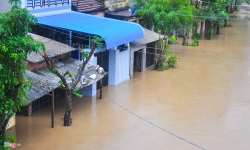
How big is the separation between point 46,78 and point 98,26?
4820 mm

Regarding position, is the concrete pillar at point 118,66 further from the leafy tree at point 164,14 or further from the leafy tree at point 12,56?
the leafy tree at point 12,56

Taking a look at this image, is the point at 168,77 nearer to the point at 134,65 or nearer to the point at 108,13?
the point at 134,65

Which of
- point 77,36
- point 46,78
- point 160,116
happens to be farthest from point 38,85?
point 160,116

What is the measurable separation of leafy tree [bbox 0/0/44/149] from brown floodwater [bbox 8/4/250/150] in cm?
349

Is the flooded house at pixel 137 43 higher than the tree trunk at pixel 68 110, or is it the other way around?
the flooded house at pixel 137 43

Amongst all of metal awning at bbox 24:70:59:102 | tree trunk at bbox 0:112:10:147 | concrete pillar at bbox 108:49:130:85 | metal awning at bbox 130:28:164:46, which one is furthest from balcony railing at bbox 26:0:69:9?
tree trunk at bbox 0:112:10:147

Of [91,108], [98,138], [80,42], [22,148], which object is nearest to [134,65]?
[80,42]

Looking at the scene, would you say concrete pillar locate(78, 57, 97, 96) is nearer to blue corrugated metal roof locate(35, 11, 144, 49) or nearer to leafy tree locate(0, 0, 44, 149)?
blue corrugated metal roof locate(35, 11, 144, 49)

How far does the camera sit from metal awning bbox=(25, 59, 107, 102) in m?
15.4

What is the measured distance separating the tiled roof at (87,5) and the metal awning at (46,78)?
4.86 metres

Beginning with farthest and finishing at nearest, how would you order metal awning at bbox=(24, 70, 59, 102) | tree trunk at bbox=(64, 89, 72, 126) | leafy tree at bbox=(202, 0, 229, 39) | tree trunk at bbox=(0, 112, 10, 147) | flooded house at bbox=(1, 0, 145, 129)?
1. leafy tree at bbox=(202, 0, 229, 39)
2. flooded house at bbox=(1, 0, 145, 129)
3. tree trunk at bbox=(64, 89, 72, 126)
4. metal awning at bbox=(24, 70, 59, 102)
5. tree trunk at bbox=(0, 112, 10, 147)

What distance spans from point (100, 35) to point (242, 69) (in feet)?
34.4

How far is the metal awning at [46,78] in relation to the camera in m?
15.4

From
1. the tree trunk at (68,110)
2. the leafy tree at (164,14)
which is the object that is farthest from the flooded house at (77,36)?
the leafy tree at (164,14)
